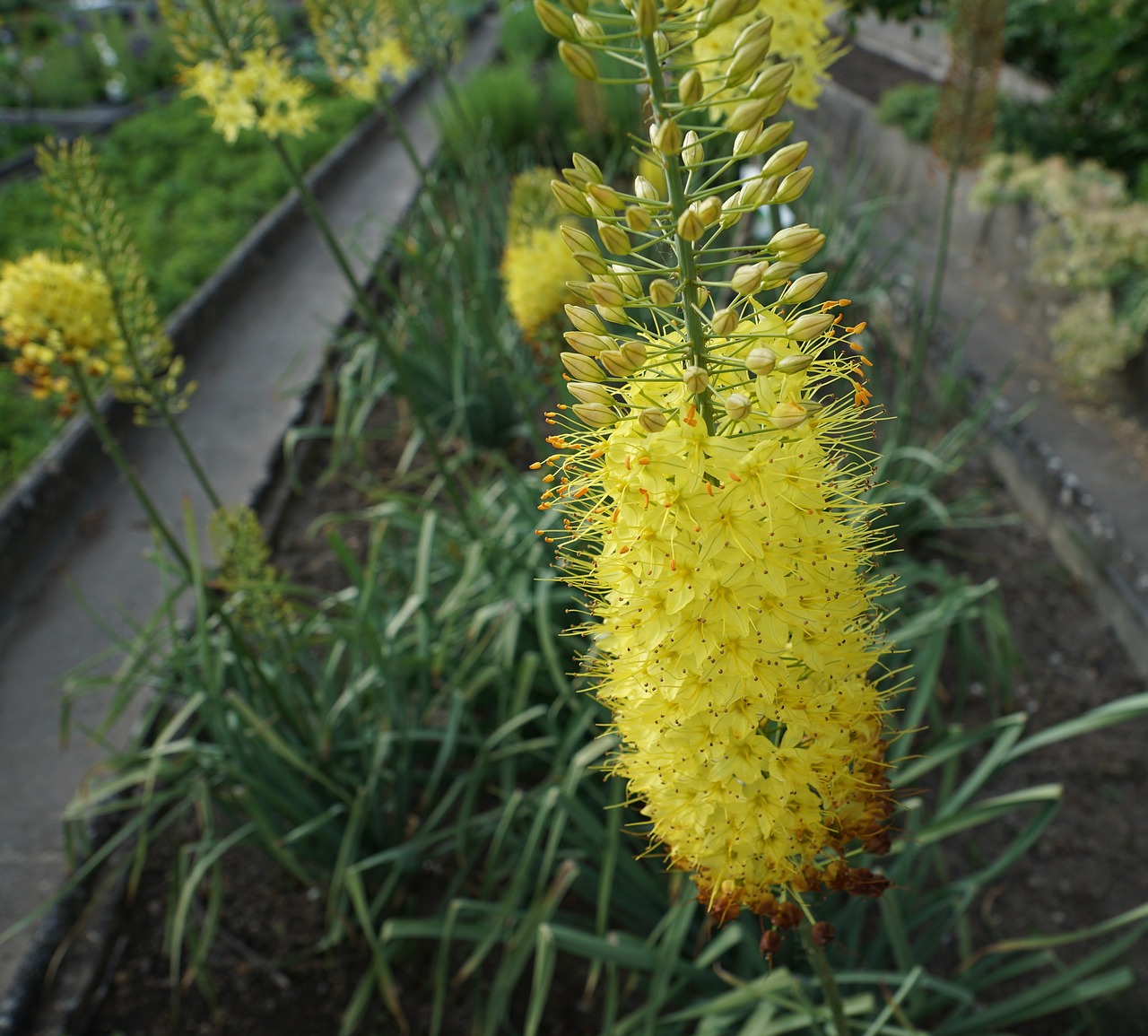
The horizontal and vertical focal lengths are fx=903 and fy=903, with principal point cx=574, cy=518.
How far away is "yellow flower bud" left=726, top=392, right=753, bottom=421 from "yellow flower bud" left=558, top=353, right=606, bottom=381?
186 mm

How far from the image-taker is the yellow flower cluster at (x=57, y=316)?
2.53 meters

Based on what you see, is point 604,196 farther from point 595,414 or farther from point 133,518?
point 133,518

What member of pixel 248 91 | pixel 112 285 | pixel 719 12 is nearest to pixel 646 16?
pixel 719 12

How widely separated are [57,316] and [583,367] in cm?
202

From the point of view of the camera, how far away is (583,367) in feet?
3.93

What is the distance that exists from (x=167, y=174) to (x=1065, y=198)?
949 cm

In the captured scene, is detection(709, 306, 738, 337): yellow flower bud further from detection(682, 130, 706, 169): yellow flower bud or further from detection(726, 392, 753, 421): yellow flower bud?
detection(682, 130, 706, 169): yellow flower bud

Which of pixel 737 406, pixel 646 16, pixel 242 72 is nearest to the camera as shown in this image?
pixel 646 16

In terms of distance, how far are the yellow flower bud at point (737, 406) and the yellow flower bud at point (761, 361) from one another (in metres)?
0.04

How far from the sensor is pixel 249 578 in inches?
110

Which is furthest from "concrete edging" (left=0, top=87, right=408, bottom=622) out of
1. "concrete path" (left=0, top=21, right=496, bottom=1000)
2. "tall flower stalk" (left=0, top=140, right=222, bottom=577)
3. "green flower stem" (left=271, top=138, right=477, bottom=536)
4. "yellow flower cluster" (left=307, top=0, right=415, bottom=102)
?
"yellow flower cluster" (left=307, top=0, right=415, bottom=102)

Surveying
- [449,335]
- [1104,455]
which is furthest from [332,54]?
[1104,455]

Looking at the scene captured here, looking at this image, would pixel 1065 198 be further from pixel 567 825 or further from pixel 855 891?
pixel 855 891

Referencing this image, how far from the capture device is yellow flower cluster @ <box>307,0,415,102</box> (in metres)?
3.23
